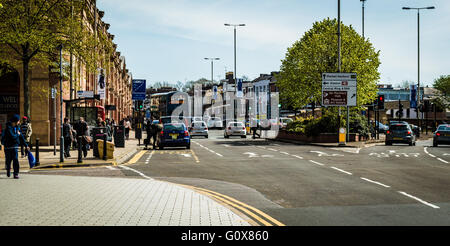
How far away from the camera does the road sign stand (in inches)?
1382

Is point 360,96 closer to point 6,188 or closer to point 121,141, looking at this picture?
point 121,141

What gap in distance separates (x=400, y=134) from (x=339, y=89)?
5.23 m

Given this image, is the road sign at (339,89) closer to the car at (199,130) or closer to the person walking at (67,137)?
the car at (199,130)

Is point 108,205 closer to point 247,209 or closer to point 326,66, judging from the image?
point 247,209

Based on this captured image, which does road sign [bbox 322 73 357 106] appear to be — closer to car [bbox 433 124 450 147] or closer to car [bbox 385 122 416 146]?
car [bbox 385 122 416 146]

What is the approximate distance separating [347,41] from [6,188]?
31203mm

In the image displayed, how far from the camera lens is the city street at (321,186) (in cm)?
859

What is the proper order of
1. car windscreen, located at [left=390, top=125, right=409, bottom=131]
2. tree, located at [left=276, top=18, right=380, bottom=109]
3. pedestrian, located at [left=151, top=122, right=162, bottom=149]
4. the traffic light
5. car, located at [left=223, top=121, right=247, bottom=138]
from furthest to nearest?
car, located at [left=223, top=121, right=247, bottom=138], the traffic light, tree, located at [left=276, top=18, right=380, bottom=109], car windscreen, located at [left=390, top=125, right=409, bottom=131], pedestrian, located at [left=151, top=122, right=162, bottom=149]

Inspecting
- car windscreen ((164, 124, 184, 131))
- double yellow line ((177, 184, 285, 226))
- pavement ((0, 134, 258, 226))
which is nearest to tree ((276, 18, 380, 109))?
car windscreen ((164, 124, 184, 131))

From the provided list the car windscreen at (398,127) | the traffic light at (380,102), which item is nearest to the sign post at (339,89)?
the car windscreen at (398,127)

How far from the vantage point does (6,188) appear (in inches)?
454

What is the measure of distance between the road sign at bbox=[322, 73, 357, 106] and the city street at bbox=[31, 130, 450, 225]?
15840 mm

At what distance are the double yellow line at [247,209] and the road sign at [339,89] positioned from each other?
81.4 feet

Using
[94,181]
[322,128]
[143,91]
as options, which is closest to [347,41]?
[322,128]
